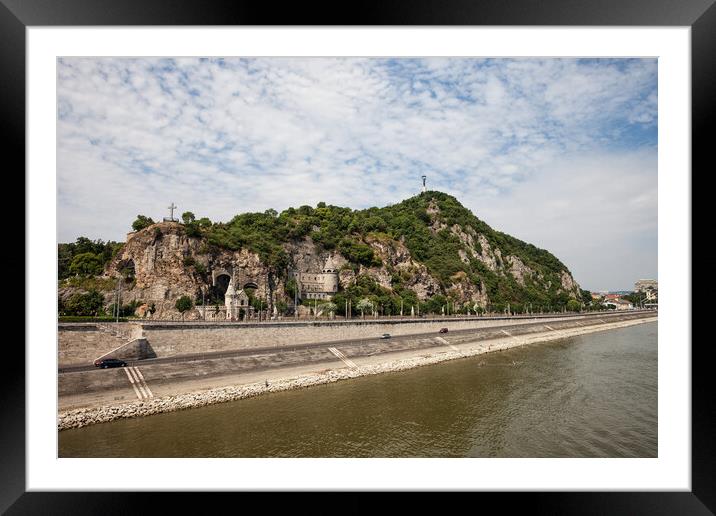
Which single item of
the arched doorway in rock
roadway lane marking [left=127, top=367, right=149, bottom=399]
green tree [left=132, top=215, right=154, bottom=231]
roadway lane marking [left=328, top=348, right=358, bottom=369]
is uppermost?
green tree [left=132, top=215, right=154, bottom=231]

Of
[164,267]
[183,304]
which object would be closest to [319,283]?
[183,304]

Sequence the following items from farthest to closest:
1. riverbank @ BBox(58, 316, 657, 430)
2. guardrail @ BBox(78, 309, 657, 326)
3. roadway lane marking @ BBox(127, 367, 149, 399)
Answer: guardrail @ BBox(78, 309, 657, 326), roadway lane marking @ BBox(127, 367, 149, 399), riverbank @ BBox(58, 316, 657, 430)

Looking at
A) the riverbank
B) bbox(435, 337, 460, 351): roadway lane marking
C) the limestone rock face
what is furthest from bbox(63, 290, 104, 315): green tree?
A: bbox(435, 337, 460, 351): roadway lane marking

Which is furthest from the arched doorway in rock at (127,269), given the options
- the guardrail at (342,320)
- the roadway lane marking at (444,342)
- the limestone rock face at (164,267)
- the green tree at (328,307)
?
the roadway lane marking at (444,342)

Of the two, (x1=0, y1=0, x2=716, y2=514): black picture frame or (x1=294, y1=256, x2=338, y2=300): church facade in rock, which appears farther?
(x1=294, y1=256, x2=338, y2=300): church facade in rock

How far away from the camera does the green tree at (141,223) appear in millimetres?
24969

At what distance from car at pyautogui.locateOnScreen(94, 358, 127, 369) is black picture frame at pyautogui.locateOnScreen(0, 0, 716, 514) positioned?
374 inches

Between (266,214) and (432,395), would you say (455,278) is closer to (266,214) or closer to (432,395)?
(266,214)

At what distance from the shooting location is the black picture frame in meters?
3.42

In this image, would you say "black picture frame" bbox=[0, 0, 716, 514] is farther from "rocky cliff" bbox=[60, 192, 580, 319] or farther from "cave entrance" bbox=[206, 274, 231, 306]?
"cave entrance" bbox=[206, 274, 231, 306]

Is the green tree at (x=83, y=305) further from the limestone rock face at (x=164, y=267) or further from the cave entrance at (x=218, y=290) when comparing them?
the cave entrance at (x=218, y=290)
